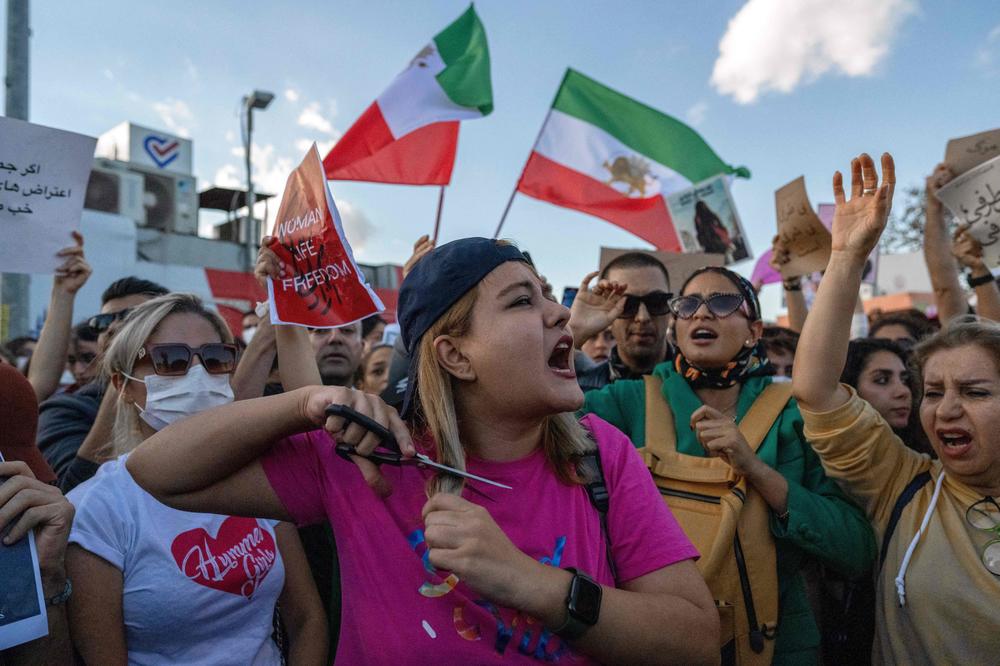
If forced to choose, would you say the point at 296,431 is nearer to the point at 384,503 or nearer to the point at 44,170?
the point at 384,503

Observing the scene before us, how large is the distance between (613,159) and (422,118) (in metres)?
1.86

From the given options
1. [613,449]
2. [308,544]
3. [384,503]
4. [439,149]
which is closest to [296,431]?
[384,503]

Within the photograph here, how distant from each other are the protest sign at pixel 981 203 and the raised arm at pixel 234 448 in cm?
346

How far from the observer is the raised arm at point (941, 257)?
3801 mm

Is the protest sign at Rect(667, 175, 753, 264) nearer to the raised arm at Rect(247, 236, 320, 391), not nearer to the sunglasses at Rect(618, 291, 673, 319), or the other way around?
the sunglasses at Rect(618, 291, 673, 319)

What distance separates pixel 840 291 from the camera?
2344 millimetres

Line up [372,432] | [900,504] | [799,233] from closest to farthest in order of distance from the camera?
[372,432] → [900,504] → [799,233]

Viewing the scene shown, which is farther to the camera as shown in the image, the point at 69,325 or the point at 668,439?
the point at 69,325

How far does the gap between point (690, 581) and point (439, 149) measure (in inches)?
184

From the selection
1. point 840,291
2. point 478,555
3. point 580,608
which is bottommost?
point 580,608

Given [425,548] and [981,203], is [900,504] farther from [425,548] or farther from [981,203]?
[981,203]

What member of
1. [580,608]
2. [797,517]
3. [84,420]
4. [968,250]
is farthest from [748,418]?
[84,420]

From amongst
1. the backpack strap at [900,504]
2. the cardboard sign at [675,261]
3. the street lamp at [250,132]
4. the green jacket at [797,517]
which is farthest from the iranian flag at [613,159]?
the street lamp at [250,132]

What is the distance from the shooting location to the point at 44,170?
3.39m
